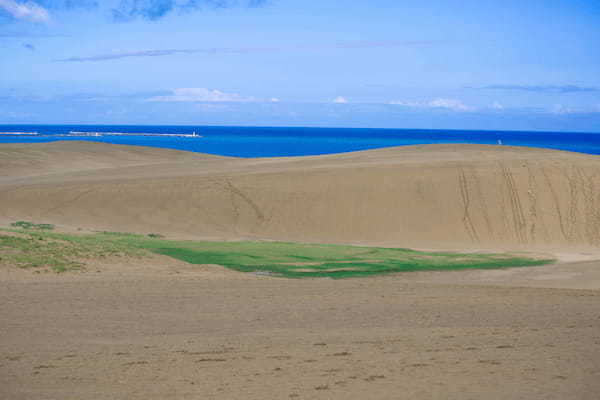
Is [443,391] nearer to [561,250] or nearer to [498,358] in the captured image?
[498,358]

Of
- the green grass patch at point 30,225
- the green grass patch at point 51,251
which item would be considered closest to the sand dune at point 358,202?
the green grass patch at point 30,225

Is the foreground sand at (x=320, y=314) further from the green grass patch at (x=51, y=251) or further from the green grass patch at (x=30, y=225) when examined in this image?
the green grass patch at (x=30, y=225)

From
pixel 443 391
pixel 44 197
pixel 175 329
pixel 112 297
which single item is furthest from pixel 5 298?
pixel 44 197

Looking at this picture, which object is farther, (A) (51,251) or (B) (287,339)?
(A) (51,251)

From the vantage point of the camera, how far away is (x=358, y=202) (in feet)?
95.2

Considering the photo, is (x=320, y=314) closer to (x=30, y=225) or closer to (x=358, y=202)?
(x=30, y=225)

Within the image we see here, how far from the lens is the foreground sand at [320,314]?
24.3 ft

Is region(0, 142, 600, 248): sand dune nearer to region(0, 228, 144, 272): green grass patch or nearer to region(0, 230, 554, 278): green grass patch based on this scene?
region(0, 230, 554, 278): green grass patch

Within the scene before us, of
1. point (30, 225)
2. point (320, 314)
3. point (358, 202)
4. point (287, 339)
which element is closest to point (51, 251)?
point (320, 314)

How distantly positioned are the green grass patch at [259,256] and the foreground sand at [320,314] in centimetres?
83

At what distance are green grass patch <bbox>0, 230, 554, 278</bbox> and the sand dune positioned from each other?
479 cm

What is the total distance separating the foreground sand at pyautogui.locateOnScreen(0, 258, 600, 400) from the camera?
7.24 m

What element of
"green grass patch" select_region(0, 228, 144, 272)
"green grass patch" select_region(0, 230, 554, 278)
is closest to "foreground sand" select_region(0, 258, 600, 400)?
"green grass patch" select_region(0, 228, 144, 272)

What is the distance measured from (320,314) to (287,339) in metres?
1.81
